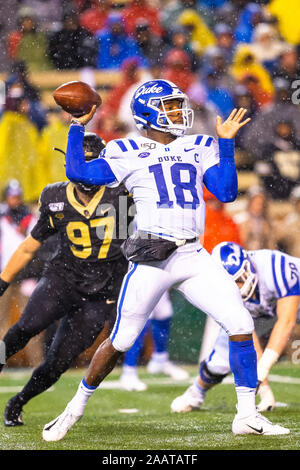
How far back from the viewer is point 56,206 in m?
5.41

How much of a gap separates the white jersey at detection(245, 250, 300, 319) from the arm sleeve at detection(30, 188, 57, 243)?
120 centimetres

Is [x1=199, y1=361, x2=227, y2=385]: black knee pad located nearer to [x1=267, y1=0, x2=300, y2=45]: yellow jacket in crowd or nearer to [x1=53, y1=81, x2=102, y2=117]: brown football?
[x1=53, y1=81, x2=102, y2=117]: brown football

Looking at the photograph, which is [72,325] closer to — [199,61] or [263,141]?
[263,141]

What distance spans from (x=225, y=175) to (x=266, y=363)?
140 centimetres

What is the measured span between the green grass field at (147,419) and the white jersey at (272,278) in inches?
26.6

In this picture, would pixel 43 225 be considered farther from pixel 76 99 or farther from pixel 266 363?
pixel 266 363

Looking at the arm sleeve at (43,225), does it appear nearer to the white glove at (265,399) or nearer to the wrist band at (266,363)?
the wrist band at (266,363)

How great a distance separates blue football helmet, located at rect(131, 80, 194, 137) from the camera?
15.6ft

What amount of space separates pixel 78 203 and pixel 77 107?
2.51ft

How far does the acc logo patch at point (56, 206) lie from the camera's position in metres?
5.41

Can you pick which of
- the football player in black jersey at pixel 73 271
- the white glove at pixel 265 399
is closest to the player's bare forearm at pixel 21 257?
the football player in black jersey at pixel 73 271

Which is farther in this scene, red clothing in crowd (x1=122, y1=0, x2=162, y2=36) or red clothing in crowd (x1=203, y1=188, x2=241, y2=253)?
red clothing in crowd (x1=122, y1=0, x2=162, y2=36)

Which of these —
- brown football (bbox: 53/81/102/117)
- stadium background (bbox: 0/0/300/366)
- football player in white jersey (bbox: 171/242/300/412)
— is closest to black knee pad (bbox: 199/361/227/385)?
football player in white jersey (bbox: 171/242/300/412)

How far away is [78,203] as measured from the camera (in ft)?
17.9
